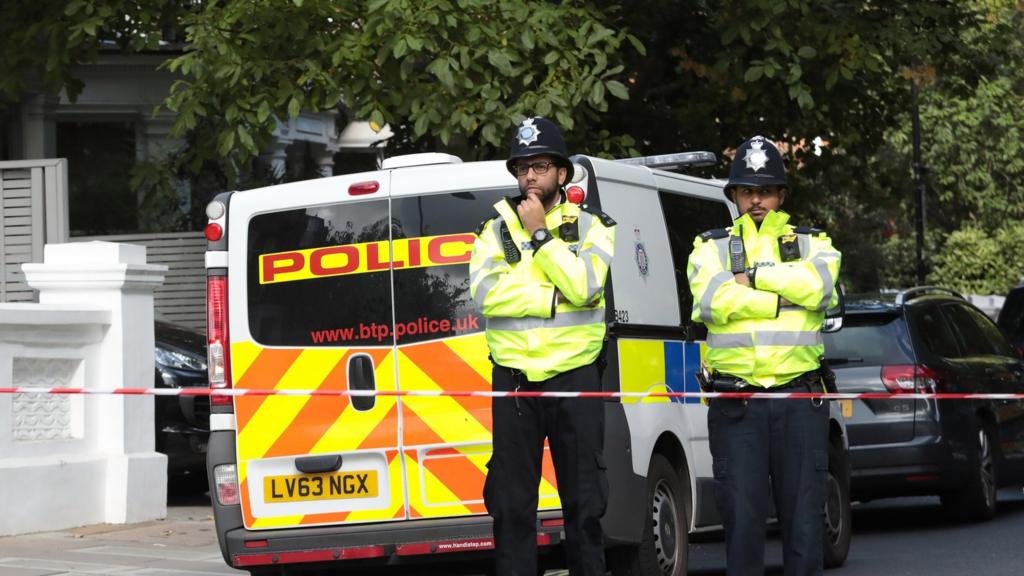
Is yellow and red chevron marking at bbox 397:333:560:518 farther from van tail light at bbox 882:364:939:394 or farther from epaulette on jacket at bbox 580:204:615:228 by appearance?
van tail light at bbox 882:364:939:394

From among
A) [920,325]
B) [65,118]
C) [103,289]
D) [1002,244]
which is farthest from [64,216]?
[1002,244]

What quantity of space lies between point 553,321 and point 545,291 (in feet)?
0.39

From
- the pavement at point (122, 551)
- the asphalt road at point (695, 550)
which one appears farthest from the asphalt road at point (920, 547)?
the pavement at point (122, 551)

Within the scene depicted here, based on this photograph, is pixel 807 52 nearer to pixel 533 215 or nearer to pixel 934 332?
pixel 934 332

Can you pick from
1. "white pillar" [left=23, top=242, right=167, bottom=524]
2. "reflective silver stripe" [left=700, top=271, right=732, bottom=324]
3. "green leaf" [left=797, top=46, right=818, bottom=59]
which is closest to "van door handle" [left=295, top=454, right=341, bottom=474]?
"reflective silver stripe" [left=700, top=271, right=732, bottom=324]

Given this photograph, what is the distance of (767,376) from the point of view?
7102 mm

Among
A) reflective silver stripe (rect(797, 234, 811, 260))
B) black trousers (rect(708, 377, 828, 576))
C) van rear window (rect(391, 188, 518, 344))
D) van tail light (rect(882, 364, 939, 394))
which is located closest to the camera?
black trousers (rect(708, 377, 828, 576))

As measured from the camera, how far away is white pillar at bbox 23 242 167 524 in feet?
41.0

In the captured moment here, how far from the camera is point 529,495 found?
6809 mm

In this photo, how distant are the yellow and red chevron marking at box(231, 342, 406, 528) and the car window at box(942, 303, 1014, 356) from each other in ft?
20.1

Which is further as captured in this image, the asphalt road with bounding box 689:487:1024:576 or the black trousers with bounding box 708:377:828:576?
the asphalt road with bounding box 689:487:1024:576

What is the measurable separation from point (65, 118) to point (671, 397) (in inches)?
655

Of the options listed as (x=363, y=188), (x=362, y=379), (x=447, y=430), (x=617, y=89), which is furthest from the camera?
(x=617, y=89)

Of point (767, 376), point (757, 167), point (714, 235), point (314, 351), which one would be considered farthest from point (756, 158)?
point (314, 351)
